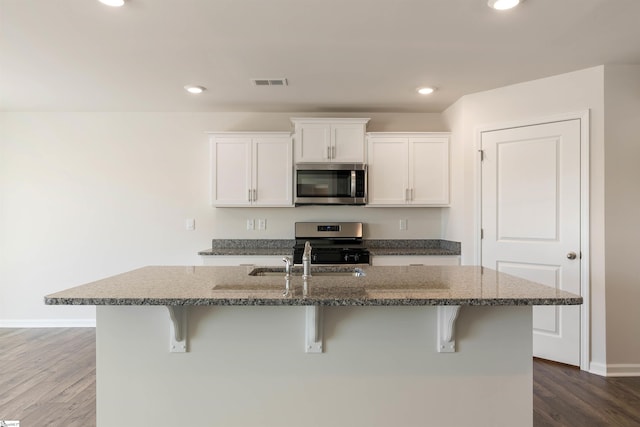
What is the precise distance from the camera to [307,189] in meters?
3.51

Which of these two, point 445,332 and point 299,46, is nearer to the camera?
point 445,332

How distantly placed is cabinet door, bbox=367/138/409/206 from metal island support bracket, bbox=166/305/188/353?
2393 millimetres

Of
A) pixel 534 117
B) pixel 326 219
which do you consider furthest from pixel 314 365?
pixel 534 117

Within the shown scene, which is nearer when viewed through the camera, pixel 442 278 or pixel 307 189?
pixel 442 278

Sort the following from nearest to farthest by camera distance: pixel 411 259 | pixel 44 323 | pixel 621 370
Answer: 1. pixel 621 370
2. pixel 411 259
3. pixel 44 323

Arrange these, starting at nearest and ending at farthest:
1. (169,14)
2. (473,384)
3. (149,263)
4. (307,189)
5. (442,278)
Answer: (473,384)
(442,278)
(169,14)
(307,189)
(149,263)

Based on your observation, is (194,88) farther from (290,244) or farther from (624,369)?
(624,369)

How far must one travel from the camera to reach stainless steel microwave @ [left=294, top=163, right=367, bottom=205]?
3.50m

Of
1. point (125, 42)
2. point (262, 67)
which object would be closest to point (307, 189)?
point (262, 67)

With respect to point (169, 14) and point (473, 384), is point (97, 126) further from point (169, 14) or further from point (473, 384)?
point (473, 384)

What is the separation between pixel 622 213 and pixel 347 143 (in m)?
2.38

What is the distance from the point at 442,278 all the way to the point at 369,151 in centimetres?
208

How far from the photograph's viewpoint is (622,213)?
2.63 metres

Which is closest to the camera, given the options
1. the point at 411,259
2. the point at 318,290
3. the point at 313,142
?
the point at 318,290
